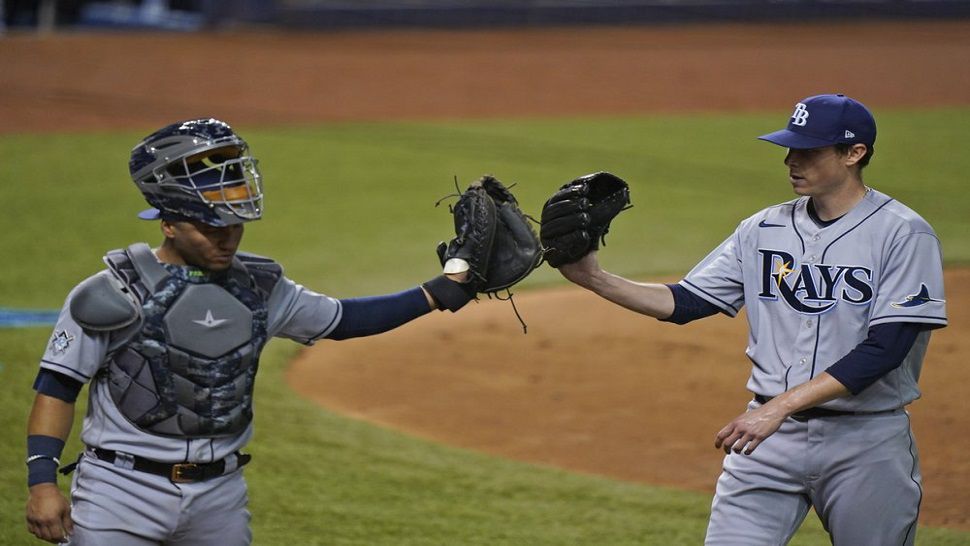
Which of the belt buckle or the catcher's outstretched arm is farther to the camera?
the catcher's outstretched arm

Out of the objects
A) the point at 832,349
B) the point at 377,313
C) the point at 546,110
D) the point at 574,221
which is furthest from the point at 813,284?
the point at 546,110

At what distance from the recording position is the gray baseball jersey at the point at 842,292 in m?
3.61

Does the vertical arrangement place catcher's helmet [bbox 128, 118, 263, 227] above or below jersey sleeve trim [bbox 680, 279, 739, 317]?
above

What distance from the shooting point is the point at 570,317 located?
8.84 m

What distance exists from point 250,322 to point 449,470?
295 centimetres

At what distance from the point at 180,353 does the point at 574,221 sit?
1.26 metres

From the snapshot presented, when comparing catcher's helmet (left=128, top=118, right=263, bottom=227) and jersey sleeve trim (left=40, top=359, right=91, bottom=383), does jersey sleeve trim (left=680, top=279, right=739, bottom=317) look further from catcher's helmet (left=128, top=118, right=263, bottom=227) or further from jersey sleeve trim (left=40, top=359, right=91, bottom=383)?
jersey sleeve trim (left=40, top=359, right=91, bottom=383)

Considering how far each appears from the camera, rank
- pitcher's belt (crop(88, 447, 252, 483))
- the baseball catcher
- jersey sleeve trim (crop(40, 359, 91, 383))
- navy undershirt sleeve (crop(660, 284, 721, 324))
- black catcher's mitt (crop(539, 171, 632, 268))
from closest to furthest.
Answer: jersey sleeve trim (crop(40, 359, 91, 383))
pitcher's belt (crop(88, 447, 252, 483))
the baseball catcher
black catcher's mitt (crop(539, 171, 632, 268))
navy undershirt sleeve (crop(660, 284, 721, 324))

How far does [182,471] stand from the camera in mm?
3232

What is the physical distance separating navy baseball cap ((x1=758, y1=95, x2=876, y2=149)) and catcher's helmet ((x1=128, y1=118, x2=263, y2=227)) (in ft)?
4.98

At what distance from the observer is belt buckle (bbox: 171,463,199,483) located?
3.22 metres

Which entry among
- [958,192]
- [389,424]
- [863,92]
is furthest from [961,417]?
[863,92]

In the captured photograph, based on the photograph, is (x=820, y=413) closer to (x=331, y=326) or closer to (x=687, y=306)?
(x=687, y=306)

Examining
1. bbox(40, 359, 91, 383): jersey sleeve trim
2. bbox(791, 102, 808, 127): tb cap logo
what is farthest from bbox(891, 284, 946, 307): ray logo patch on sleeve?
bbox(40, 359, 91, 383): jersey sleeve trim
